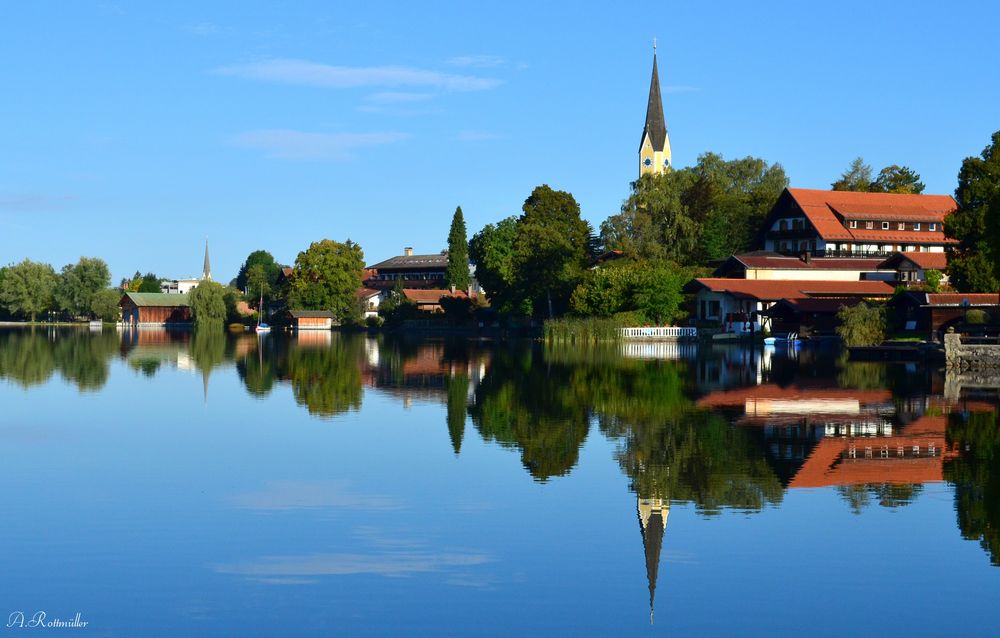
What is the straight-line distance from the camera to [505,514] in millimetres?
15703

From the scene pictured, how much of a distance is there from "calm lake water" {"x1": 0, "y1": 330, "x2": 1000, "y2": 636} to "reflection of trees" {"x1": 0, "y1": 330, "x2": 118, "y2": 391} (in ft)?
22.6

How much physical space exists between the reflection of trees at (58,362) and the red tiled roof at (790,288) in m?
38.1

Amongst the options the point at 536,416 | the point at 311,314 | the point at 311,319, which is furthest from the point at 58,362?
the point at 311,319

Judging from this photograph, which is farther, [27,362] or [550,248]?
[550,248]

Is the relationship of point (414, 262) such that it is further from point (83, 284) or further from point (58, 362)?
point (58, 362)

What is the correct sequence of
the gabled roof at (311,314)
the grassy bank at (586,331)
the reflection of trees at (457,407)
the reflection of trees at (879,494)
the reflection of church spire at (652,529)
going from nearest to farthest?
the reflection of church spire at (652,529) → the reflection of trees at (879,494) → the reflection of trees at (457,407) → the grassy bank at (586,331) → the gabled roof at (311,314)

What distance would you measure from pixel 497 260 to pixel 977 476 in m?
74.3

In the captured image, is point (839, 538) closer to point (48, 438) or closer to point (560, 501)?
Result: point (560, 501)

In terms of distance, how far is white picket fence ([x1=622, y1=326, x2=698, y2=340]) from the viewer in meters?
71.7

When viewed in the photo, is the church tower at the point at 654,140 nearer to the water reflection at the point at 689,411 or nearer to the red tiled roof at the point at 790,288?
the red tiled roof at the point at 790,288

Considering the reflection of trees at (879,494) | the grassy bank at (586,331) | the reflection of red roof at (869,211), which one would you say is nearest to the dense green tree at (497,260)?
the grassy bank at (586,331)

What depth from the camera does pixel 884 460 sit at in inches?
805

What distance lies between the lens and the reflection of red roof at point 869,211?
85.6m

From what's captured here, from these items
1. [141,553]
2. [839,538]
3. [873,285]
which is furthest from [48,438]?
[873,285]
